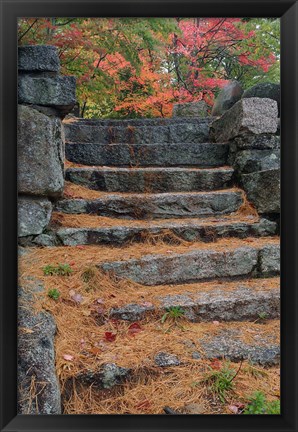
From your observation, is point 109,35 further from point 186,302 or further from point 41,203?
point 186,302

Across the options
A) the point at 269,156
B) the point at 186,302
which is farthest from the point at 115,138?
the point at 186,302

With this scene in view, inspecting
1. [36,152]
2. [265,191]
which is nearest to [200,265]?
[265,191]

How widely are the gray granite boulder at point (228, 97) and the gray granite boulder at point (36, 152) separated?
202 cm

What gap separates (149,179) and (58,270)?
1023mm

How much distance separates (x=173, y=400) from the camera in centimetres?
114

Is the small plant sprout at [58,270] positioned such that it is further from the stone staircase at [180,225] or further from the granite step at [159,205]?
the granite step at [159,205]

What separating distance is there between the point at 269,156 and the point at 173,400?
1770 mm

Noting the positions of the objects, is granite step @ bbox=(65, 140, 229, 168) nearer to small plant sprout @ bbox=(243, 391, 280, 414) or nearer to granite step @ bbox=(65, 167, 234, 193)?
granite step @ bbox=(65, 167, 234, 193)

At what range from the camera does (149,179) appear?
2305 millimetres

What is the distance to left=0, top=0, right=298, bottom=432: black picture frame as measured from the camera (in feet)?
3.58

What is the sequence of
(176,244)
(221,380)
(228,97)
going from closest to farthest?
(221,380) → (176,244) → (228,97)

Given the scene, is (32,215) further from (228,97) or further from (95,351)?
(228,97)

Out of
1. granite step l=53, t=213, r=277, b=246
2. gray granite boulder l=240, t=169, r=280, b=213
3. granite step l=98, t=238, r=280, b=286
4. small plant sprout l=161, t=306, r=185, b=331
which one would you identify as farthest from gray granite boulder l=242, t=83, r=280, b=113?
small plant sprout l=161, t=306, r=185, b=331
